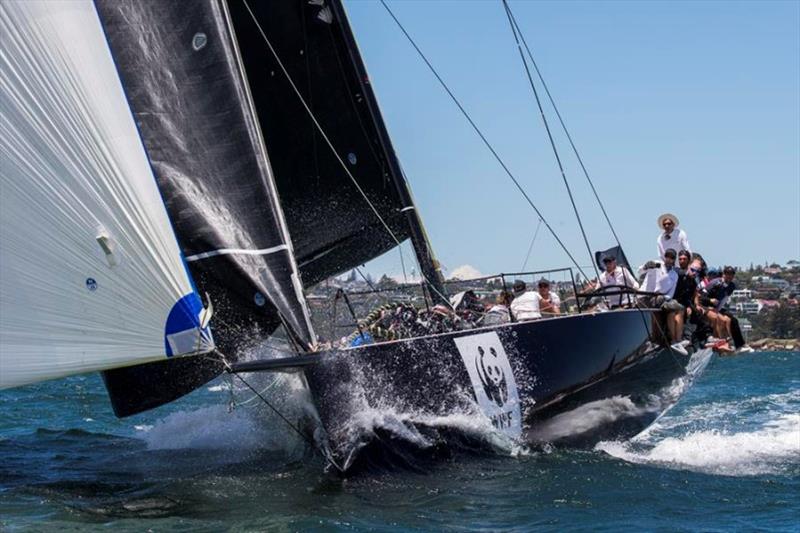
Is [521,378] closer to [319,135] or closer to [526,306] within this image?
[526,306]

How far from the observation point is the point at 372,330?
984 centimetres

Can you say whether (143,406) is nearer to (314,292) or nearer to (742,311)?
(314,292)

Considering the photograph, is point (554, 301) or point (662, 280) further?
point (662, 280)

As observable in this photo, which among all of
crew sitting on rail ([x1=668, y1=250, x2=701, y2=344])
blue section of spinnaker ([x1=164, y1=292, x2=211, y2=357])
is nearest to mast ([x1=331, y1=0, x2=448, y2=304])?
crew sitting on rail ([x1=668, y1=250, x2=701, y2=344])

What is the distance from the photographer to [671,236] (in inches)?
525

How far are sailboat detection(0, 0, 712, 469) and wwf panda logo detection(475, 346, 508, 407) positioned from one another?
19mm

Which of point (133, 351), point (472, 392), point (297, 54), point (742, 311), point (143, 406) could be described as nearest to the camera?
point (133, 351)

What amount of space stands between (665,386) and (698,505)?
468 centimetres

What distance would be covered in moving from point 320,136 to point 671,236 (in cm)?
433

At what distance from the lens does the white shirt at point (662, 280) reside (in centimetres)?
1284

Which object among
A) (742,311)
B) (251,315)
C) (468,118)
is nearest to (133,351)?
(251,315)

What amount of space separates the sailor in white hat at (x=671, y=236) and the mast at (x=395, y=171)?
125 inches

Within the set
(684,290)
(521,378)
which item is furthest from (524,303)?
(684,290)

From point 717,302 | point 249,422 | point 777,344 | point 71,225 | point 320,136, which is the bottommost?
point 777,344
